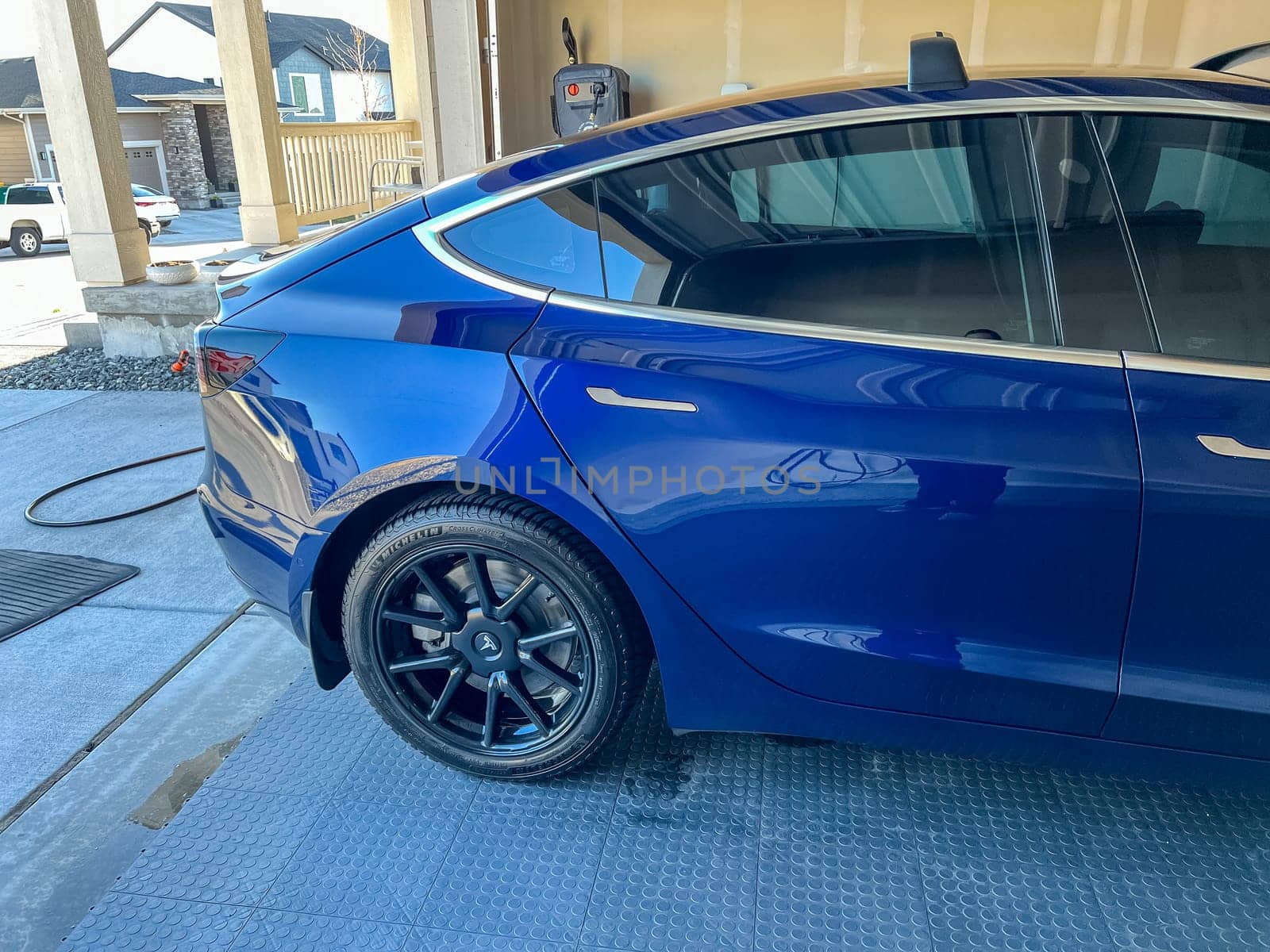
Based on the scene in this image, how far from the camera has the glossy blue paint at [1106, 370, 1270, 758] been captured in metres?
1.60

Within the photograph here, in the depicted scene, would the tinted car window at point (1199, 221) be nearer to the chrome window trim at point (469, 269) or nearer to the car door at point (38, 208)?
the chrome window trim at point (469, 269)

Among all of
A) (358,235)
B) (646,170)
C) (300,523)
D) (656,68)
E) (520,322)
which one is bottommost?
(300,523)

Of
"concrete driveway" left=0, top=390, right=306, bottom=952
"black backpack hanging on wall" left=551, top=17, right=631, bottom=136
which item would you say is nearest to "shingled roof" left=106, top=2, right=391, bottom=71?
"black backpack hanging on wall" left=551, top=17, right=631, bottom=136

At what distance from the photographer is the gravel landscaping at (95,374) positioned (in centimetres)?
602

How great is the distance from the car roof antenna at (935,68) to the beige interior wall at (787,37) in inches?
187

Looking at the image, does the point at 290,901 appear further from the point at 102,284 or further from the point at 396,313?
the point at 102,284

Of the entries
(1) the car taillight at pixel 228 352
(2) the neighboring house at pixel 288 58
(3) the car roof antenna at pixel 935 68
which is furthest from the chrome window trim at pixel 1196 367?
(2) the neighboring house at pixel 288 58

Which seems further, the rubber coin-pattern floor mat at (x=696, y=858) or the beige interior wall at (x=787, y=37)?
Answer: the beige interior wall at (x=787, y=37)

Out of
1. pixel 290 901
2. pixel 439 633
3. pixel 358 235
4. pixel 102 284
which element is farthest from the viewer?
pixel 102 284

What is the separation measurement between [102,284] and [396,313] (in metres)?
6.01

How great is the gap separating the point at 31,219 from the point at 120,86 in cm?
1728

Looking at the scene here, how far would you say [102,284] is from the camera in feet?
22.2

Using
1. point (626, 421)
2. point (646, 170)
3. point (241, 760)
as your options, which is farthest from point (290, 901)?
point (646, 170)

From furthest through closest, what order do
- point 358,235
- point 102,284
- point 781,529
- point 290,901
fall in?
point 102,284
point 358,235
point 290,901
point 781,529
